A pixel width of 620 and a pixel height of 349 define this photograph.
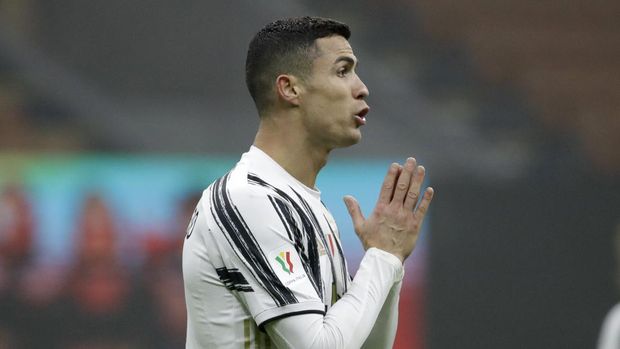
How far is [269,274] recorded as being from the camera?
233 centimetres

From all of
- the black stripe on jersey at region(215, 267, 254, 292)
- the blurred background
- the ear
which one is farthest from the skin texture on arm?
the blurred background

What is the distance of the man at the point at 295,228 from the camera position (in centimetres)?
233

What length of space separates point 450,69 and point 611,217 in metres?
1.51

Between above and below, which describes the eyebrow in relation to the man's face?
above

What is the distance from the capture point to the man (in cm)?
233

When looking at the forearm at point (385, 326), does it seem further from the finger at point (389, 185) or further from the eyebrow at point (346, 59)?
the eyebrow at point (346, 59)

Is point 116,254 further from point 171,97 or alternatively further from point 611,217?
point 611,217

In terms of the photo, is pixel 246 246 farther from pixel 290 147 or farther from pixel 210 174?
pixel 210 174

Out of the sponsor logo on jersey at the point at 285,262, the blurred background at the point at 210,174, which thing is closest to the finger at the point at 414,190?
the sponsor logo on jersey at the point at 285,262

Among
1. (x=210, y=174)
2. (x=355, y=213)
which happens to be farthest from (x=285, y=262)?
(x=210, y=174)

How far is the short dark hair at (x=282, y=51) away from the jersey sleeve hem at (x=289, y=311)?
2.03 feet

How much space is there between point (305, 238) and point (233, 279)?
19 centimetres

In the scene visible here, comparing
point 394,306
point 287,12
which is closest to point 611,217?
point 287,12

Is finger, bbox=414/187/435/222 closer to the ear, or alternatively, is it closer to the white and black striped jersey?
the white and black striped jersey
